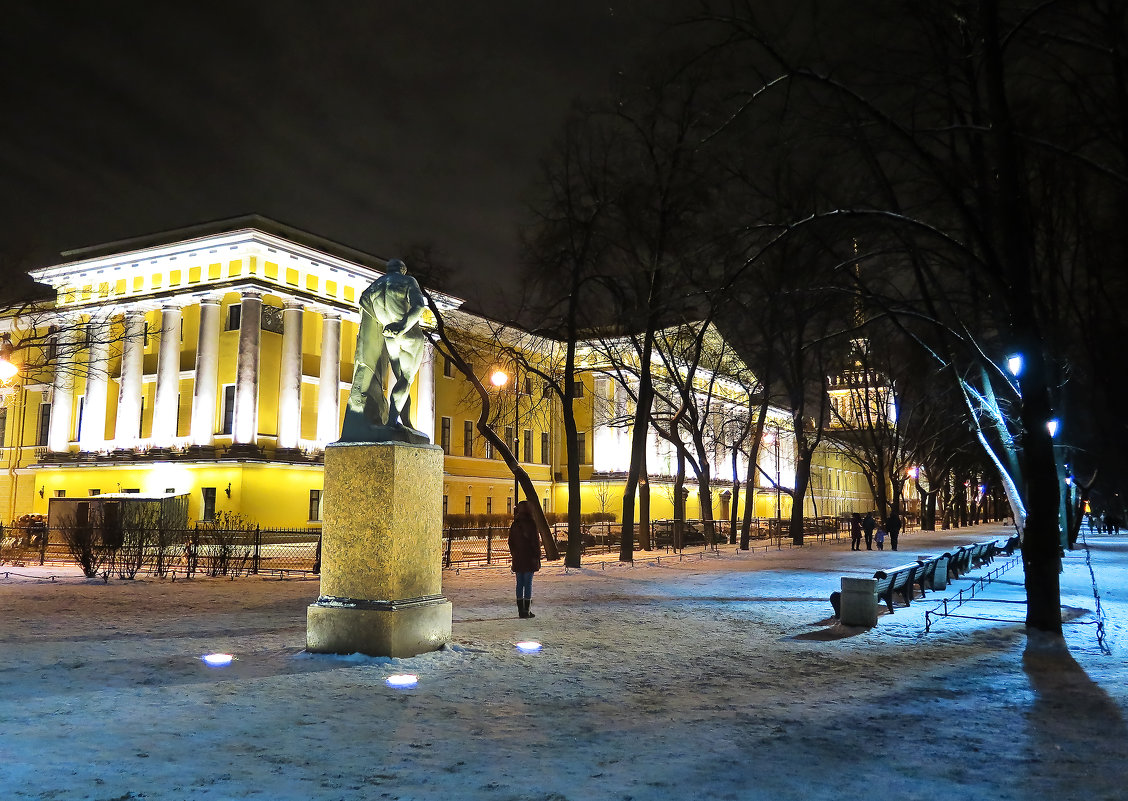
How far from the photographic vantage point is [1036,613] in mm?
11680

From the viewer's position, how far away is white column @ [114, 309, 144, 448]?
154ft

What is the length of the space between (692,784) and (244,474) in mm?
41562

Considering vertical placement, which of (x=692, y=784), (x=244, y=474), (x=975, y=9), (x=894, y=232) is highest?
(x=975, y=9)

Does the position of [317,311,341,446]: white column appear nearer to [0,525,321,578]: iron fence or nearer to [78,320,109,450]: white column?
[78,320,109,450]: white column

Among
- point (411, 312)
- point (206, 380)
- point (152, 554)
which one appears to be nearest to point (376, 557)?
point (411, 312)

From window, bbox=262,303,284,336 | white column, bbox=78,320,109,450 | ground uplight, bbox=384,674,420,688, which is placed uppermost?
window, bbox=262,303,284,336

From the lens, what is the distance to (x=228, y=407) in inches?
1804

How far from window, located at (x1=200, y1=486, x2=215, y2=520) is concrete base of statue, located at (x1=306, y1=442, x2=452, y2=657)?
119 ft

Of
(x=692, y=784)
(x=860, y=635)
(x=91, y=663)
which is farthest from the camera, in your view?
(x=860, y=635)

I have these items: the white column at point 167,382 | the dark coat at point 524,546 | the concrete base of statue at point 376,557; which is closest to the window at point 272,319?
the white column at point 167,382

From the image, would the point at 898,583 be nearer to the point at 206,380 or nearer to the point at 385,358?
the point at 385,358

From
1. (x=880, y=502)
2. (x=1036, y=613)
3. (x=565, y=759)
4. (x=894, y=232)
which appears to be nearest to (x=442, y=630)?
(x=565, y=759)

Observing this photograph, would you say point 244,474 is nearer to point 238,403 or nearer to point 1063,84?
point 238,403

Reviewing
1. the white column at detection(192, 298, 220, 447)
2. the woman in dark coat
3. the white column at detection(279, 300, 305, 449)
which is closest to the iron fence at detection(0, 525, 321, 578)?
the woman in dark coat
